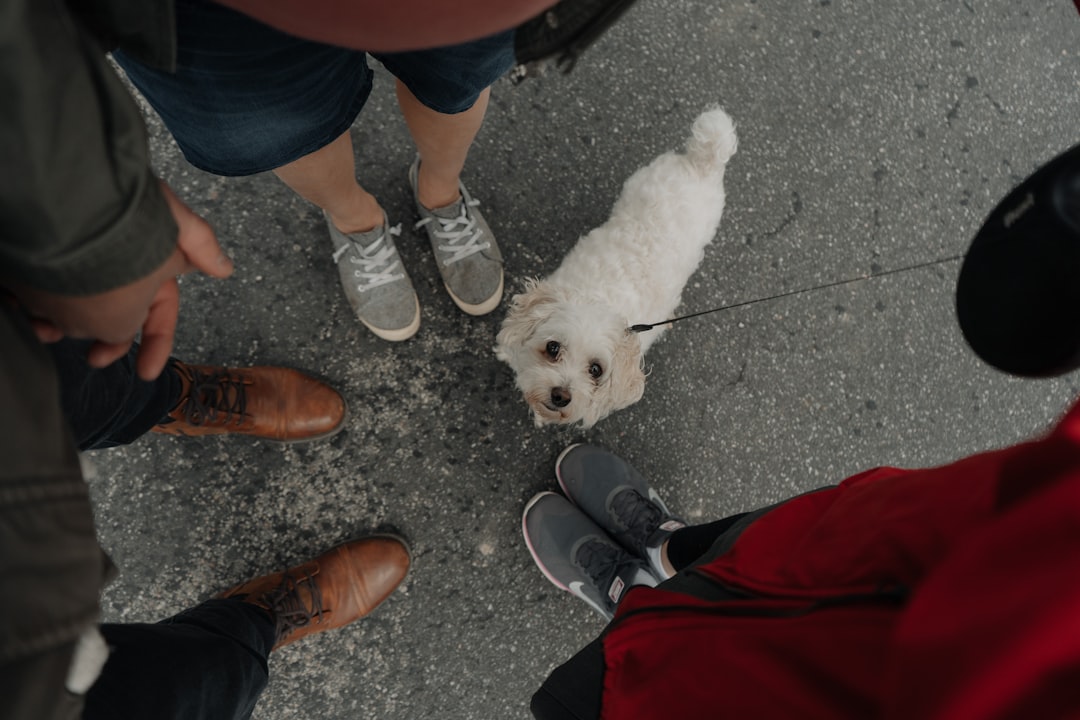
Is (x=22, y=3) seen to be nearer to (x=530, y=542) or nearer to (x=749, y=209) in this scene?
(x=530, y=542)

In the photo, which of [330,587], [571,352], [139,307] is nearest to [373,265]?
[571,352]

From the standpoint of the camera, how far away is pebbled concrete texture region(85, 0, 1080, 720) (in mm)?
1644

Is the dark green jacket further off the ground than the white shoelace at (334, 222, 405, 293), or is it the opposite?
the dark green jacket

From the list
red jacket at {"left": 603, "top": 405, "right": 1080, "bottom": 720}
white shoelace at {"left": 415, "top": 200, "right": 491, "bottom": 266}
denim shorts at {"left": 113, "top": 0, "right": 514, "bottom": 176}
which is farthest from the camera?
white shoelace at {"left": 415, "top": 200, "right": 491, "bottom": 266}

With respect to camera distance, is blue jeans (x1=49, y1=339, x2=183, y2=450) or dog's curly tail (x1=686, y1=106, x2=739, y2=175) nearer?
blue jeans (x1=49, y1=339, x2=183, y2=450)

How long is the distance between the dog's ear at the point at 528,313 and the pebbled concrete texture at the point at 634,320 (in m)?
0.25

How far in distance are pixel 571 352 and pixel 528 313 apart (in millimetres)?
149

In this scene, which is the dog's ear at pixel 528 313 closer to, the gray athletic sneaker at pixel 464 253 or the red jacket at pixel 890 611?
the gray athletic sneaker at pixel 464 253

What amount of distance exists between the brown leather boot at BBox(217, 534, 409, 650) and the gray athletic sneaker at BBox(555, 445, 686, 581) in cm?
53

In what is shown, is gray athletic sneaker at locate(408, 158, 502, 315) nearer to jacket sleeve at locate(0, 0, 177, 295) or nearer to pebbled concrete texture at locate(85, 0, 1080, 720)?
pebbled concrete texture at locate(85, 0, 1080, 720)

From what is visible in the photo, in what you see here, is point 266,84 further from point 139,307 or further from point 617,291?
point 617,291

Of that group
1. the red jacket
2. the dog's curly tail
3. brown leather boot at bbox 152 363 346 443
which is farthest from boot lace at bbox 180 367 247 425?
the dog's curly tail

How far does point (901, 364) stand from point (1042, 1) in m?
1.47

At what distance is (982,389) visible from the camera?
193 cm
